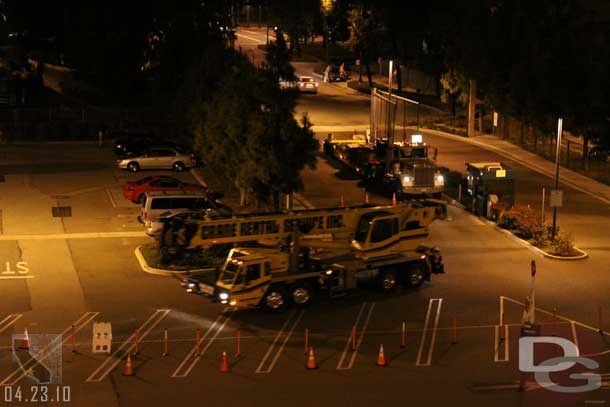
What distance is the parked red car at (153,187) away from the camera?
46375 mm

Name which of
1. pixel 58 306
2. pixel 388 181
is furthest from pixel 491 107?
pixel 58 306

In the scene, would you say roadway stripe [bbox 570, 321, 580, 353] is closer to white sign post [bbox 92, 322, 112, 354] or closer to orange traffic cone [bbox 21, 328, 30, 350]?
white sign post [bbox 92, 322, 112, 354]

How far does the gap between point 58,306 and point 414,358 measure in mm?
11259

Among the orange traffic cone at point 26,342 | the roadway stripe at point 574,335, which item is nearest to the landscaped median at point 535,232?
the roadway stripe at point 574,335

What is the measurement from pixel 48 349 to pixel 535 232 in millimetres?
21259

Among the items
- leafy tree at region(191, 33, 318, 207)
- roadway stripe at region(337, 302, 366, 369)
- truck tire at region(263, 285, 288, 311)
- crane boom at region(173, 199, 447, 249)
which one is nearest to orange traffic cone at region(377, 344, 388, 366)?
roadway stripe at region(337, 302, 366, 369)

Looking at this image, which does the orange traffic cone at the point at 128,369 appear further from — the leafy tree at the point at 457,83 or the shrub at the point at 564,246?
the leafy tree at the point at 457,83

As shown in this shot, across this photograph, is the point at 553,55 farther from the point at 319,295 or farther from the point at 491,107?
the point at 319,295

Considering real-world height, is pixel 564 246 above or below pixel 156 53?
below

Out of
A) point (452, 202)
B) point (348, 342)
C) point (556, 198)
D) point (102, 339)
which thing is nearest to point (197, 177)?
point (452, 202)

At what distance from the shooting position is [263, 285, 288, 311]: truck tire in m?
30.8

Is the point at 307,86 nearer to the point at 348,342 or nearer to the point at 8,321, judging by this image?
the point at 8,321

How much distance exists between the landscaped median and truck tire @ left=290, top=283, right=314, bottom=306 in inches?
447

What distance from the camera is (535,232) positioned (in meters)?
41.2
